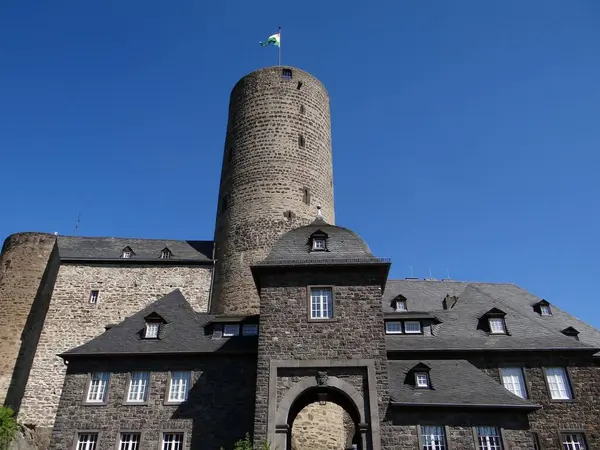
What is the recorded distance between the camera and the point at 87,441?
1722 centimetres

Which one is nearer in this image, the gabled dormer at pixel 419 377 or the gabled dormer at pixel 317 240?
the gabled dormer at pixel 419 377

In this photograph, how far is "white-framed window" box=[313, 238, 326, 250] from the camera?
18.6 m

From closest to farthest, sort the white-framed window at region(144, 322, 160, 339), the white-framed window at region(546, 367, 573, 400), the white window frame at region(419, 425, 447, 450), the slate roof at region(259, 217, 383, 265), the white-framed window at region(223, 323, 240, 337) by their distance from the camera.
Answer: the white window frame at region(419, 425, 447, 450), the slate roof at region(259, 217, 383, 265), the white-framed window at region(546, 367, 573, 400), the white-framed window at region(144, 322, 160, 339), the white-framed window at region(223, 323, 240, 337)

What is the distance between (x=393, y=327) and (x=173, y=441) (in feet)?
28.1

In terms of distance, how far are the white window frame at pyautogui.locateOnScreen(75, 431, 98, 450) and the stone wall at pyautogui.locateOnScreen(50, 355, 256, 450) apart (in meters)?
0.17

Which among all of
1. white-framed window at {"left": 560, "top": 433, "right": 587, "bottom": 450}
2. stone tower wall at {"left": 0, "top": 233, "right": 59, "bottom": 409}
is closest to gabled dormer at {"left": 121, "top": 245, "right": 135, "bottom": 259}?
stone tower wall at {"left": 0, "top": 233, "right": 59, "bottom": 409}

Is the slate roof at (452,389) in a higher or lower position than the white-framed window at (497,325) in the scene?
lower

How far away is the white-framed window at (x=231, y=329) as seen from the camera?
1969 cm

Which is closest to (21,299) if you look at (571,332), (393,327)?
(393,327)

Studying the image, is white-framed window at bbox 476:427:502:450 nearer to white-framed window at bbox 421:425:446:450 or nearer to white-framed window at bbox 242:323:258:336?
white-framed window at bbox 421:425:446:450

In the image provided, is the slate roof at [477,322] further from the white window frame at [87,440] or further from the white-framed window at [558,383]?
the white window frame at [87,440]

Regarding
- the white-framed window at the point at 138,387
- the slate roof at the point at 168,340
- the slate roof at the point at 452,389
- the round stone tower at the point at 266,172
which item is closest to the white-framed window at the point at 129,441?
the white-framed window at the point at 138,387

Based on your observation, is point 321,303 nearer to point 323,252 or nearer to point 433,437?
point 323,252

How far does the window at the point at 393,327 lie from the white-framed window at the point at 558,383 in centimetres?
518
